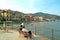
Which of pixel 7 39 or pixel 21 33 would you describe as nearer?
pixel 7 39

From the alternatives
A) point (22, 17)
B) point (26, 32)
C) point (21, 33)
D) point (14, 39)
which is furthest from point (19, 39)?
point (22, 17)

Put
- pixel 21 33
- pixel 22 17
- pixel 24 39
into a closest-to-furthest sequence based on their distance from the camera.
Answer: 1. pixel 24 39
2. pixel 21 33
3. pixel 22 17

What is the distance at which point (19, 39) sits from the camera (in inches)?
265

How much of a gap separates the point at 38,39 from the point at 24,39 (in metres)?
0.62

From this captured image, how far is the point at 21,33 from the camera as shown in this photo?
8086 mm

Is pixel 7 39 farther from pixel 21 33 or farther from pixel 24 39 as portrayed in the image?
pixel 21 33

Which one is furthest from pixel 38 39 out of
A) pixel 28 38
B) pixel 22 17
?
pixel 22 17

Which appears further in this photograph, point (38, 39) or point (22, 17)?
point (22, 17)

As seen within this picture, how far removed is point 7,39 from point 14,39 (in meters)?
0.31

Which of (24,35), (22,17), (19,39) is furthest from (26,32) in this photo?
(22,17)

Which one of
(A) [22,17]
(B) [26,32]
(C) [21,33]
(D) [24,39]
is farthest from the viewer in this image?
(A) [22,17]

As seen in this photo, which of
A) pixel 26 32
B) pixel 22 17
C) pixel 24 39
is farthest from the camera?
pixel 22 17

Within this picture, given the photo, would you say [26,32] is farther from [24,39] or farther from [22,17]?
[22,17]

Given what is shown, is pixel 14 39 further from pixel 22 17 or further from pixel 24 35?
pixel 22 17
